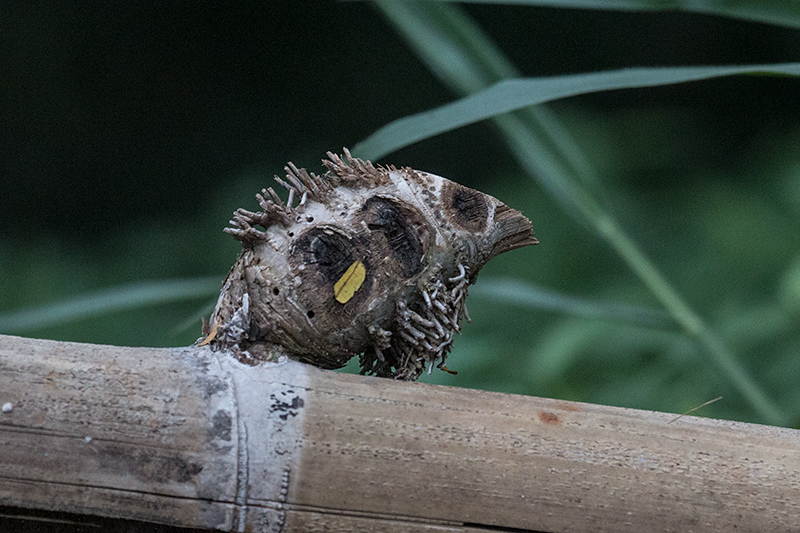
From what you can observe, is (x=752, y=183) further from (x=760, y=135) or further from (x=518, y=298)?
(x=518, y=298)

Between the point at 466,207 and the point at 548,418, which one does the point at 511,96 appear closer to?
the point at 466,207

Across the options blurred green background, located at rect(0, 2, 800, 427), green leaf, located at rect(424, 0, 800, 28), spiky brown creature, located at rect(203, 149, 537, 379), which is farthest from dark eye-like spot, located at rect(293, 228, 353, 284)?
blurred green background, located at rect(0, 2, 800, 427)

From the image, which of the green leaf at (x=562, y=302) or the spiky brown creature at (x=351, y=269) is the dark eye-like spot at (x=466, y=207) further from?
the green leaf at (x=562, y=302)

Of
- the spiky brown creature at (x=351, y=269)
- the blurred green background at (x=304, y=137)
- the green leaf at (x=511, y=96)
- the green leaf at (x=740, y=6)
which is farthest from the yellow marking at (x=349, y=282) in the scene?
the blurred green background at (x=304, y=137)

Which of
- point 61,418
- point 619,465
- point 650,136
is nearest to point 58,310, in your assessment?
point 61,418

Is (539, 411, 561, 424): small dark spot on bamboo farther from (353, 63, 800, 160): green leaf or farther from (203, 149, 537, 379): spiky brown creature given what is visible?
(353, 63, 800, 160): green leaf
